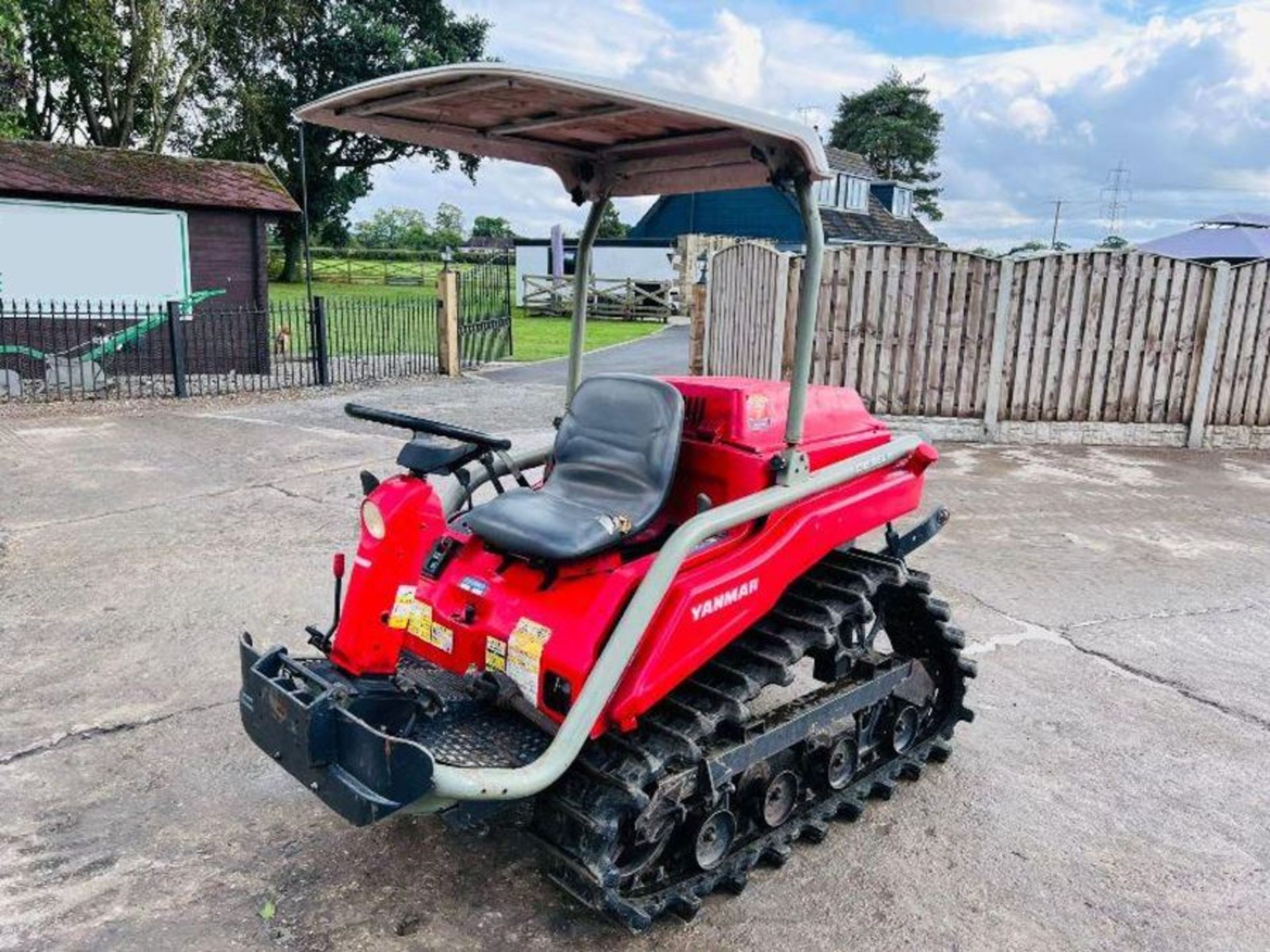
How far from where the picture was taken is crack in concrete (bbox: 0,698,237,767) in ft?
11.9

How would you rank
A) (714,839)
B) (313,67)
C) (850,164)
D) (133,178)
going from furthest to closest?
(850,164) < (313,67) < (133,178) < (714,839)

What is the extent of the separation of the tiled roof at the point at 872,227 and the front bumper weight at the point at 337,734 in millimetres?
27982

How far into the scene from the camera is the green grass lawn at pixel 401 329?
50.6 feet

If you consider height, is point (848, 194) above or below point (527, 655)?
above

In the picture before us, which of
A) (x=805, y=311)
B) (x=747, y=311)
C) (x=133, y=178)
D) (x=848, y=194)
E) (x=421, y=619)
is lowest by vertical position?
(x=421, y=619)

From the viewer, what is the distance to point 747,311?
10859mm

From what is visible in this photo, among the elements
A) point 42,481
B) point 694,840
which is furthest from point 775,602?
point 42,481

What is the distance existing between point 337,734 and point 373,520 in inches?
28.7

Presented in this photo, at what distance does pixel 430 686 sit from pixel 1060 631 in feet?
11.9

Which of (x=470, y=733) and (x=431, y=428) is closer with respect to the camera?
(x=470, y=733)

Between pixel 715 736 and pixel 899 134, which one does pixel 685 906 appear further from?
pixel 899 134

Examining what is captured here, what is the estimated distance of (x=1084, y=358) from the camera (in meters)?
9.90

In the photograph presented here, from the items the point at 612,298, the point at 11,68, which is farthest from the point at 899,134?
the point at 11,68

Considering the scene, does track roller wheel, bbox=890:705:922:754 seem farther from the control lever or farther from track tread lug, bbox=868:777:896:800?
the control lever
